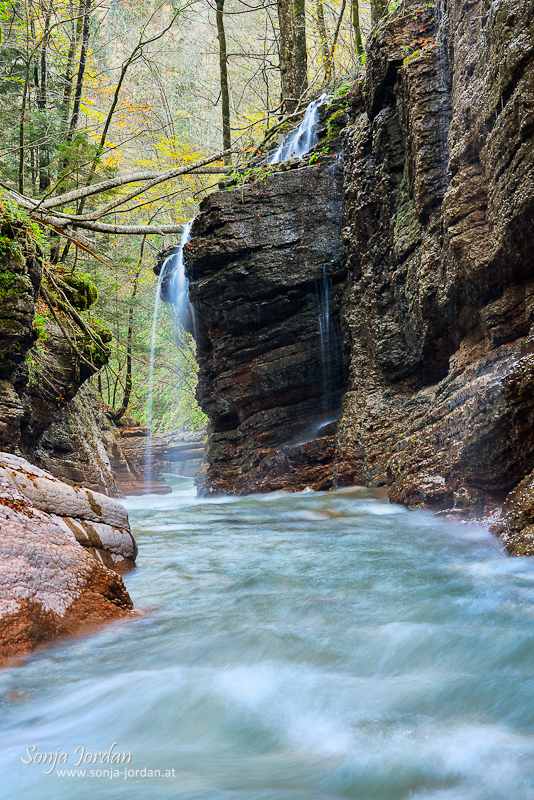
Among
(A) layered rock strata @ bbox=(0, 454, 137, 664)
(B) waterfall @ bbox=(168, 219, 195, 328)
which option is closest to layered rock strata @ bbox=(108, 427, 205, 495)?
(B) waterfall @ bbox=(168, 219, 195, 328)

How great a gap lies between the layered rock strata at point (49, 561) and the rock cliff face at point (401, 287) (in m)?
3.83

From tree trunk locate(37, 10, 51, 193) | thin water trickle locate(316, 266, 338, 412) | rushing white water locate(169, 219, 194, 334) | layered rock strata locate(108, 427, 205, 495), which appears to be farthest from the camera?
layered rock strata locate(108, 427, 205, 495)

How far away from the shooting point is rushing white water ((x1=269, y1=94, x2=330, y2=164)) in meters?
13.7

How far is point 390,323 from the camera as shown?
414 inches

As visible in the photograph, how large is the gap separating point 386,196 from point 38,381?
798 cm

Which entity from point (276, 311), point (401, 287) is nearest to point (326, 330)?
point (276, 311)

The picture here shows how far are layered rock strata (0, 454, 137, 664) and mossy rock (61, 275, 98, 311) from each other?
8214mm

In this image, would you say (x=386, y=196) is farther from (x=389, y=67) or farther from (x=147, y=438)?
(x=147, y=438)

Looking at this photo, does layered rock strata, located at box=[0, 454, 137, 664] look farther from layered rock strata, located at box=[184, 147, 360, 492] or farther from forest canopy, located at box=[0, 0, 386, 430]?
layered rock strata, located at box=[184, 147, 360, 492]

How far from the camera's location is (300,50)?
15445 millimetres

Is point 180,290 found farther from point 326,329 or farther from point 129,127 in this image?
point 129,127

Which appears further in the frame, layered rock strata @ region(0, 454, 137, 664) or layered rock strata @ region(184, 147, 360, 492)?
layered rock strata @ region(184, 147, 360, 492)

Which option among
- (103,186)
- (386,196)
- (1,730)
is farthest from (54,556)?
(386,196)

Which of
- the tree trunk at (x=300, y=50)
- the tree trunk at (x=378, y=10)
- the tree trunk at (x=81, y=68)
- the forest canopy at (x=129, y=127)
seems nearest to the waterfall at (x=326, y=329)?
the forest canopy at (x=129, y=127)
